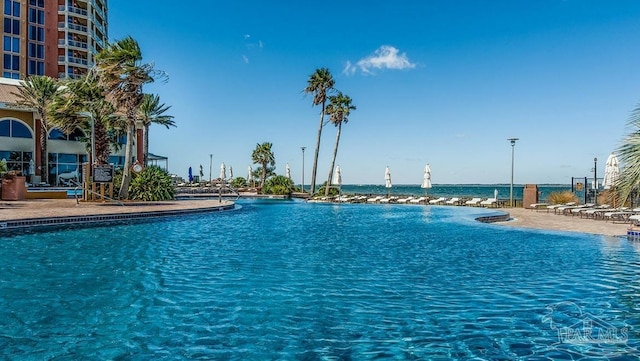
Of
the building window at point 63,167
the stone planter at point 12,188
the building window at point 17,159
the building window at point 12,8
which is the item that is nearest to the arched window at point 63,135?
the building window at point 63,167

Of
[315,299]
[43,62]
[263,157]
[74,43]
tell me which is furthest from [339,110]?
[43,62]

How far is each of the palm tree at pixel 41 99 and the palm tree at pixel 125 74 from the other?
35.3ft

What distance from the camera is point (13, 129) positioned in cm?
3203

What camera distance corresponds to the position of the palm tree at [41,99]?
3062 cm

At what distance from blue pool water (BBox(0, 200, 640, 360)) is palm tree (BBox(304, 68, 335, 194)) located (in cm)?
2983

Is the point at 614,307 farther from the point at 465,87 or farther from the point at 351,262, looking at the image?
the point at 465,87

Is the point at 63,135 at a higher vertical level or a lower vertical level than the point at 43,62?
lower

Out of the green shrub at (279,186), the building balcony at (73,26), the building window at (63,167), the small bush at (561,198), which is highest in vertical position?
the building balcony at (73,26)

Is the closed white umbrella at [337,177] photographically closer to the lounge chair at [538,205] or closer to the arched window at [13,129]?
the lounge chair at [538,205]

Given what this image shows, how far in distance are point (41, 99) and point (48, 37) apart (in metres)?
23.9

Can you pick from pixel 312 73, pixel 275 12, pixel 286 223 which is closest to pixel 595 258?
pixel 286 223

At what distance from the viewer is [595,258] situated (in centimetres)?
1017

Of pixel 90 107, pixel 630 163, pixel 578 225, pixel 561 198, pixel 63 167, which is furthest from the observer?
pixel 63 167

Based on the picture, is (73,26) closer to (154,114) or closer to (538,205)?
(154,114)
